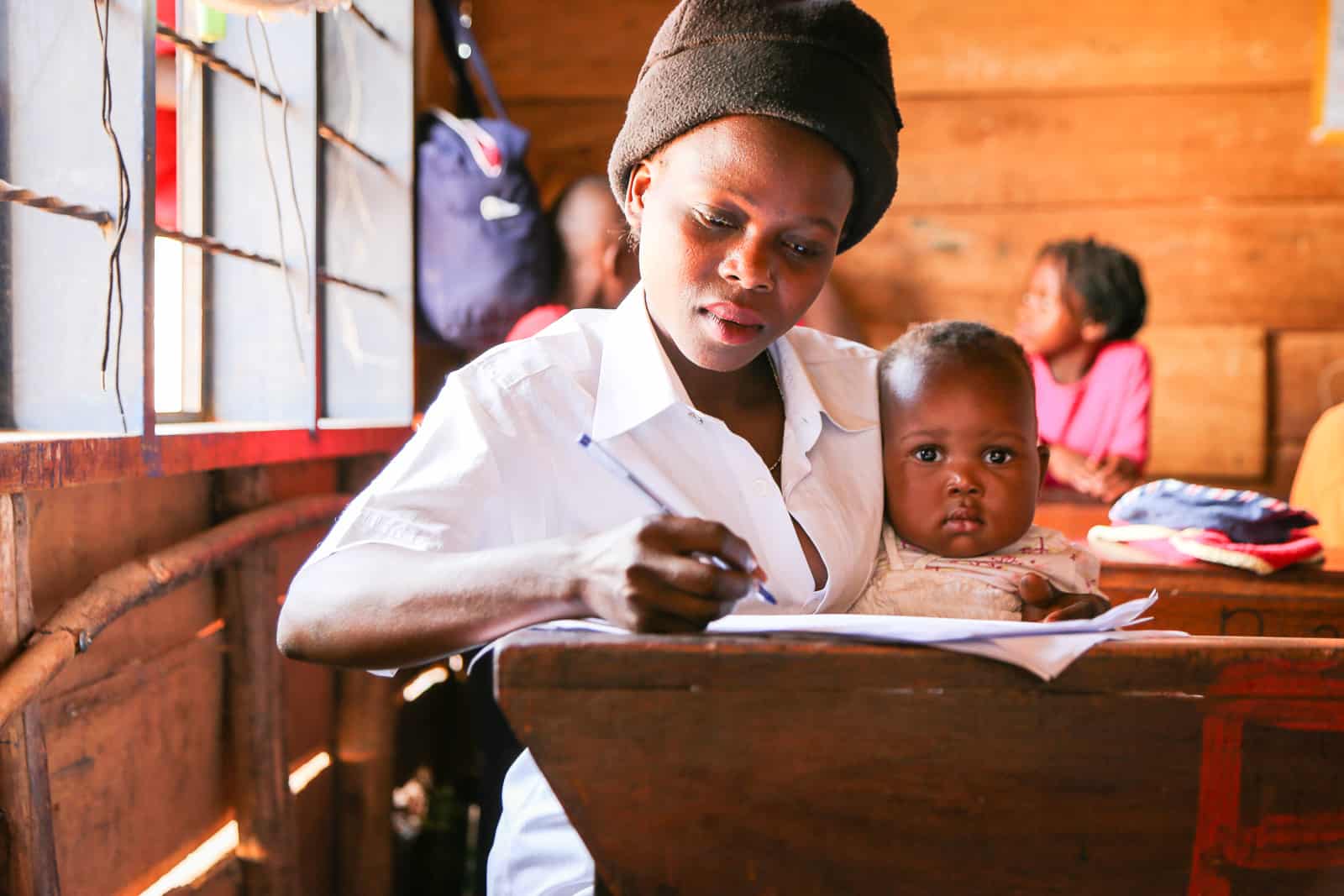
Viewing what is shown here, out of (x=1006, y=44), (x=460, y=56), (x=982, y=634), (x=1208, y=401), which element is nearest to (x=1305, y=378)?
(x=1208, y=401)

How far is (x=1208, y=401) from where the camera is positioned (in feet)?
10.5

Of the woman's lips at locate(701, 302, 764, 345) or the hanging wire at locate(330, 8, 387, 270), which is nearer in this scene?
the woman's lips at locate(701, 302, 764, 345)

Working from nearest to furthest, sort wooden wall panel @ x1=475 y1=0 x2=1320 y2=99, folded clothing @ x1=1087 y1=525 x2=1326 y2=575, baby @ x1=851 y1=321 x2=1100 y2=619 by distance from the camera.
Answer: baby @ x1=851 y1=321 x2=1100 y2=619 < folded clothing @ x1=1087 y1=525 x2=1326 y2=575 < wooden wall panel @ x1=475 y1=0 x2=1320 y2=99

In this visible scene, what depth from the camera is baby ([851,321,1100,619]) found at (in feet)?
4.09

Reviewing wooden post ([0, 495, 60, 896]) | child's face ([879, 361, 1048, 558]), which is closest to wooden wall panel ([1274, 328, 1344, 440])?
child's face ([879, 361, 1048, 558])

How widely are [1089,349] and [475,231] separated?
5.62 ft

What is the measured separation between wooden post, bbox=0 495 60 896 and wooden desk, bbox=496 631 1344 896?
0.77 metres

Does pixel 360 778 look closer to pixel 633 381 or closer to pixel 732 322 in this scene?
pixel 633 381

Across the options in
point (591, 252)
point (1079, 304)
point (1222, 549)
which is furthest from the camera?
point (1079, 304)

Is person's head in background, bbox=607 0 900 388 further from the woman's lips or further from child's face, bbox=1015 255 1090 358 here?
child's face, bbox=1015 255 1090 358

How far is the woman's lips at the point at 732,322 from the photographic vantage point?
3.59 ft

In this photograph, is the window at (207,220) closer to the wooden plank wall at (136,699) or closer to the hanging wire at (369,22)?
the hanging wire at (369,22)

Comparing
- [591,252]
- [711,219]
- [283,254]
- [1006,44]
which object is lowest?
[711,219]

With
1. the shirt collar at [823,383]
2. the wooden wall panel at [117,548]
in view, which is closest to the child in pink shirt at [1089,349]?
the shirt collar at [823,383]
